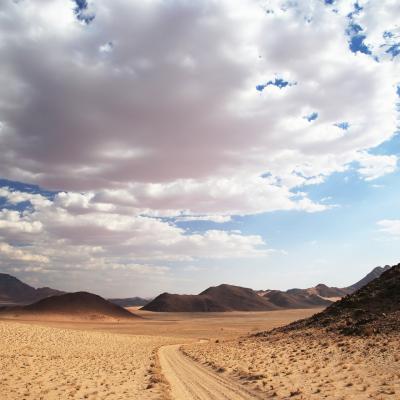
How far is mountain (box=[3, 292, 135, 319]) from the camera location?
323 feet

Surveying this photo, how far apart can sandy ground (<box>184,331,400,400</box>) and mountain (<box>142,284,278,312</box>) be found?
430ft

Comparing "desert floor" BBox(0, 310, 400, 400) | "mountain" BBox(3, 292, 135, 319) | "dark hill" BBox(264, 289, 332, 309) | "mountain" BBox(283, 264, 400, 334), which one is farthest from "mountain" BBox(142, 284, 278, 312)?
"desert floor" BBox(0, 310, 400, 400)

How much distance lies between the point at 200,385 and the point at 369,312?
18309mm

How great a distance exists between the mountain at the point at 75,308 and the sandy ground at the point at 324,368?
265 feet

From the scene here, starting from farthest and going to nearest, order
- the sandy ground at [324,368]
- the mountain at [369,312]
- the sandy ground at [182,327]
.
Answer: the sandy ground at [182,327], the mountain at [369,312], the sandy ground at [324,368]

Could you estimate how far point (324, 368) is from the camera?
1711 cm

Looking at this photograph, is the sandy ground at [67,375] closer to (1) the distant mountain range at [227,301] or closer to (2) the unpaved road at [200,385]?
(2) the unpaved road at [200,385]

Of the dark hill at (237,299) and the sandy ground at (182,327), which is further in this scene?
the dark hill at (237,299)

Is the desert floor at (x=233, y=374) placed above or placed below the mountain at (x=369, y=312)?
below

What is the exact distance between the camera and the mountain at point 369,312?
24.9 meters

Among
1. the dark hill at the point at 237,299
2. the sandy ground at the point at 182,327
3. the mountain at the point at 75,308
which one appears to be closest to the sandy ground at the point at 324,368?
the sandy ground at the point at 182,327

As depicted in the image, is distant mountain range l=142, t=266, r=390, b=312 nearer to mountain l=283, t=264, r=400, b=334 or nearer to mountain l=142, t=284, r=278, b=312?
mountain l=142, t=284, r=278, b=312

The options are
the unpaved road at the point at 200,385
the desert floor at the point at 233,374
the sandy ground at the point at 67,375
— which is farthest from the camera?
the sandy ground at the point at 67,375

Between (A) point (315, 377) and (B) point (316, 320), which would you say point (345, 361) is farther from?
(B) point (316, 320)
